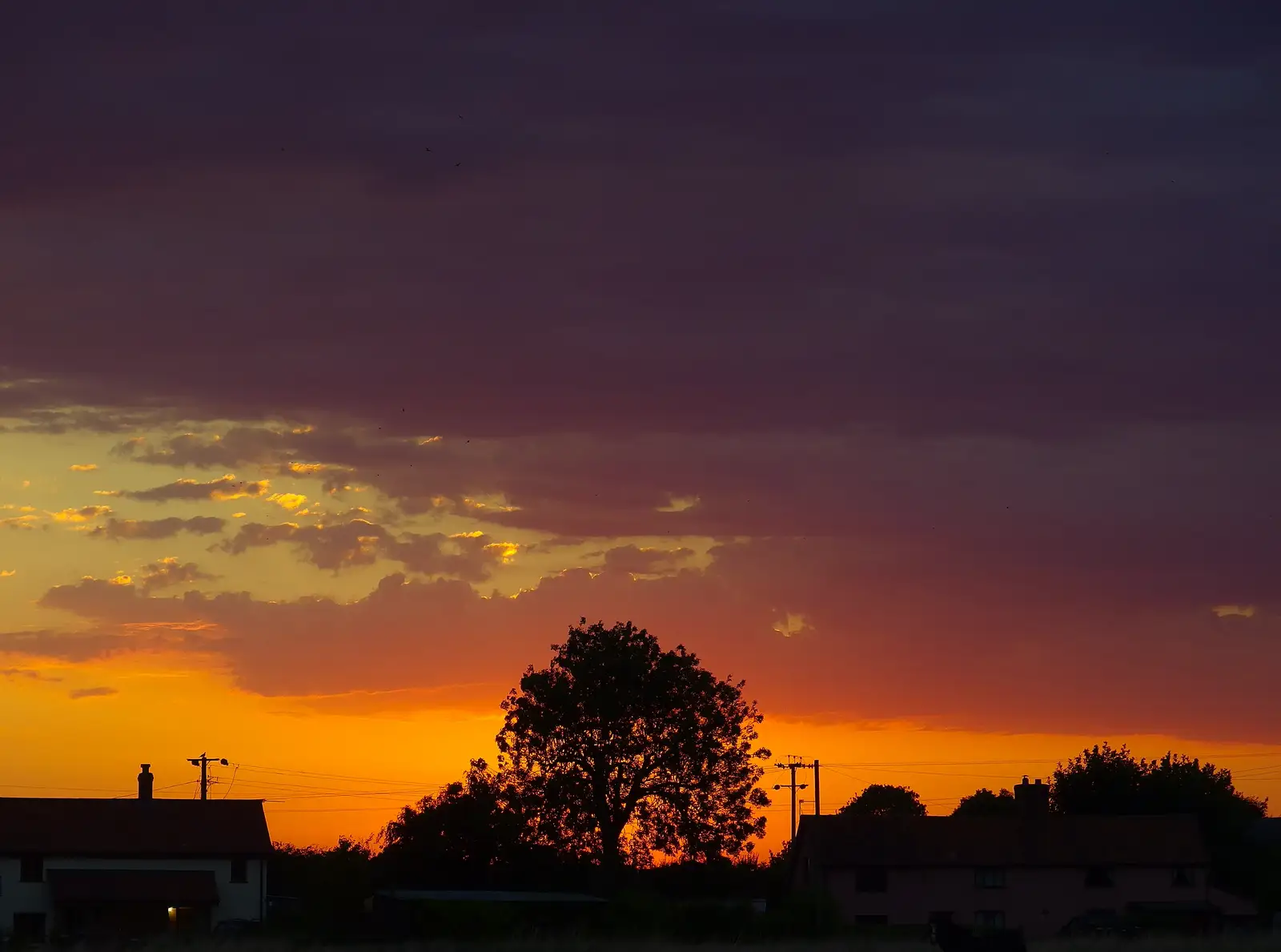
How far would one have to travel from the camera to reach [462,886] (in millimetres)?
91875

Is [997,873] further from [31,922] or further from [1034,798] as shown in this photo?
[31,922]

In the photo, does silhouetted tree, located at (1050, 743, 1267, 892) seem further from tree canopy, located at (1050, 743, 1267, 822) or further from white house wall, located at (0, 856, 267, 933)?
white house wall, located at (0, 856, 267, 933)

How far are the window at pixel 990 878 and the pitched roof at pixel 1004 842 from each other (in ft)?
1.26

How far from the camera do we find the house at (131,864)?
76500 millimetres

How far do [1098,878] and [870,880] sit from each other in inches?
474

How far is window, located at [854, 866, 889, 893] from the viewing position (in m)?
88.2

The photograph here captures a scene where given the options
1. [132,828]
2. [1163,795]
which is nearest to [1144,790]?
[1163,795]

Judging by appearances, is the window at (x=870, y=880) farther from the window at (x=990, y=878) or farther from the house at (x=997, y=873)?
the window at (x=990, y=878)

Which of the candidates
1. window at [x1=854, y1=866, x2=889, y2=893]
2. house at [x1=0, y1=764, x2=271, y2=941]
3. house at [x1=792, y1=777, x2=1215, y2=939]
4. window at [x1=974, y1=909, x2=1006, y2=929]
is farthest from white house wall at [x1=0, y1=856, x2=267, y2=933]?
window at [x1=974, y1=909, x2=1006, y2=929]

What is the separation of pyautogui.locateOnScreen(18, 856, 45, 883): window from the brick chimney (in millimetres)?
51989

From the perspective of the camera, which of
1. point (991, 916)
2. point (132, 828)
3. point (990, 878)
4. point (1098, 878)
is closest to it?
point (132, 828)

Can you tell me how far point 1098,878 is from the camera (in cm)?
8875

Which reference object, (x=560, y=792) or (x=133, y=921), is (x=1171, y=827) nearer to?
(x=560, y=792)

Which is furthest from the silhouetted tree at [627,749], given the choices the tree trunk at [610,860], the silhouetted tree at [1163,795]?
the silhouetted tree at [1163,795]
